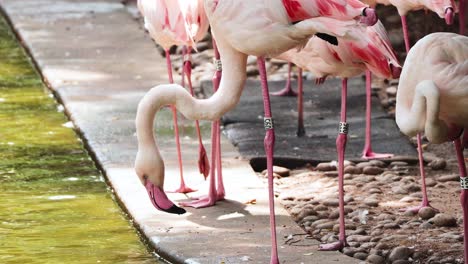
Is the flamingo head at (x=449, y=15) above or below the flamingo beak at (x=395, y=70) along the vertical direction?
above

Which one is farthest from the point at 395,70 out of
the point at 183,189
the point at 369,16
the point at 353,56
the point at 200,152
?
the point at 183,189

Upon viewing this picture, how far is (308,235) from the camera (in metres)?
6.73

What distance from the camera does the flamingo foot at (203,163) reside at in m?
7.73

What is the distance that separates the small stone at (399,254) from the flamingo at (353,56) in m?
0.91

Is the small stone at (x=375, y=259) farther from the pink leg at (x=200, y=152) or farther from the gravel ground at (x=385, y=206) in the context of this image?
the pink leg at (x=200, y=152)

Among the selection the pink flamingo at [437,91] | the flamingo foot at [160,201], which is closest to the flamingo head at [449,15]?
the pink flamingo at [437,91]

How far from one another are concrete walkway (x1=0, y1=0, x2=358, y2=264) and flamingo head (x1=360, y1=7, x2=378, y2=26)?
1218 mm

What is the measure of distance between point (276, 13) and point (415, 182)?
7.70 feet

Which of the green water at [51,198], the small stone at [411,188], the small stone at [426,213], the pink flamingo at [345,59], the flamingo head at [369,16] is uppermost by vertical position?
the flamingo head at [369,16]

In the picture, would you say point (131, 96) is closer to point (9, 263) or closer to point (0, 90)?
point (0, 90)

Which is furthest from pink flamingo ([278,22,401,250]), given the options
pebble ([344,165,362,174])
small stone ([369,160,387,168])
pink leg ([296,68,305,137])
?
pink leg ([296,68,305,137])

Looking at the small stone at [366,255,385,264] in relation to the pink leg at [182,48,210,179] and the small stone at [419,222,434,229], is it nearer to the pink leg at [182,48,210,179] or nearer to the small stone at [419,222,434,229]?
the small stone at [419,222,434,229]

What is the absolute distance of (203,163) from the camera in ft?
25.5

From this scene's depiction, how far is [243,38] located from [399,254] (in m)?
1.39
